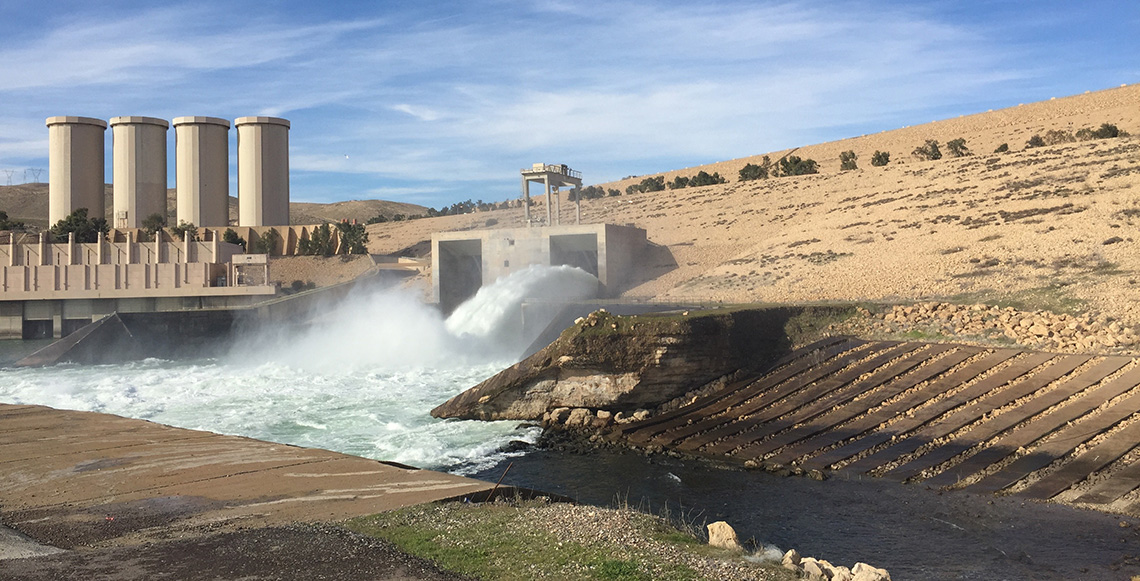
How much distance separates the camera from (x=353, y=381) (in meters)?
28.0

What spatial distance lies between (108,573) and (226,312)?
35358 mm

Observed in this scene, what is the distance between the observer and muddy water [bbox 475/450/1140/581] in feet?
32.2

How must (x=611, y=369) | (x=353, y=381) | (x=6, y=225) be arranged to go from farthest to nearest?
(x=6, y=225), (x=353, y=381), (x=611, y=369)

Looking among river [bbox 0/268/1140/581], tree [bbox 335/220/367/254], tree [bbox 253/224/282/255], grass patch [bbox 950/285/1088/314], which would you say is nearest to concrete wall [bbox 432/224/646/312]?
river [bbox 0/268/1140/581]

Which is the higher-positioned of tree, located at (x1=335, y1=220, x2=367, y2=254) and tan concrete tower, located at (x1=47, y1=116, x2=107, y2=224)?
tan concrete tower, located at (x1=47, y1=116, x2=107, y2=224)

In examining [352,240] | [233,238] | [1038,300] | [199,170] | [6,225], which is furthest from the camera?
[199,170]

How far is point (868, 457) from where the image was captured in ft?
48.1

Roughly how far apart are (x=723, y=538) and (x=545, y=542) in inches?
71.1

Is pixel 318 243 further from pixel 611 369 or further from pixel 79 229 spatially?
pixel 611 369

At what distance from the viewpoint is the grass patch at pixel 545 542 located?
6570 millimetres

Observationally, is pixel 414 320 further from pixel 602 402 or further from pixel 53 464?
pixel 53 464

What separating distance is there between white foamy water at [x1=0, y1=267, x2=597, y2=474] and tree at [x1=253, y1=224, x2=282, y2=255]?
31.1m

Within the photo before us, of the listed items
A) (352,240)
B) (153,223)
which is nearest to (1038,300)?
(352,240)

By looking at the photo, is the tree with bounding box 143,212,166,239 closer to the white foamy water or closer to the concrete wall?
the white foamy water
